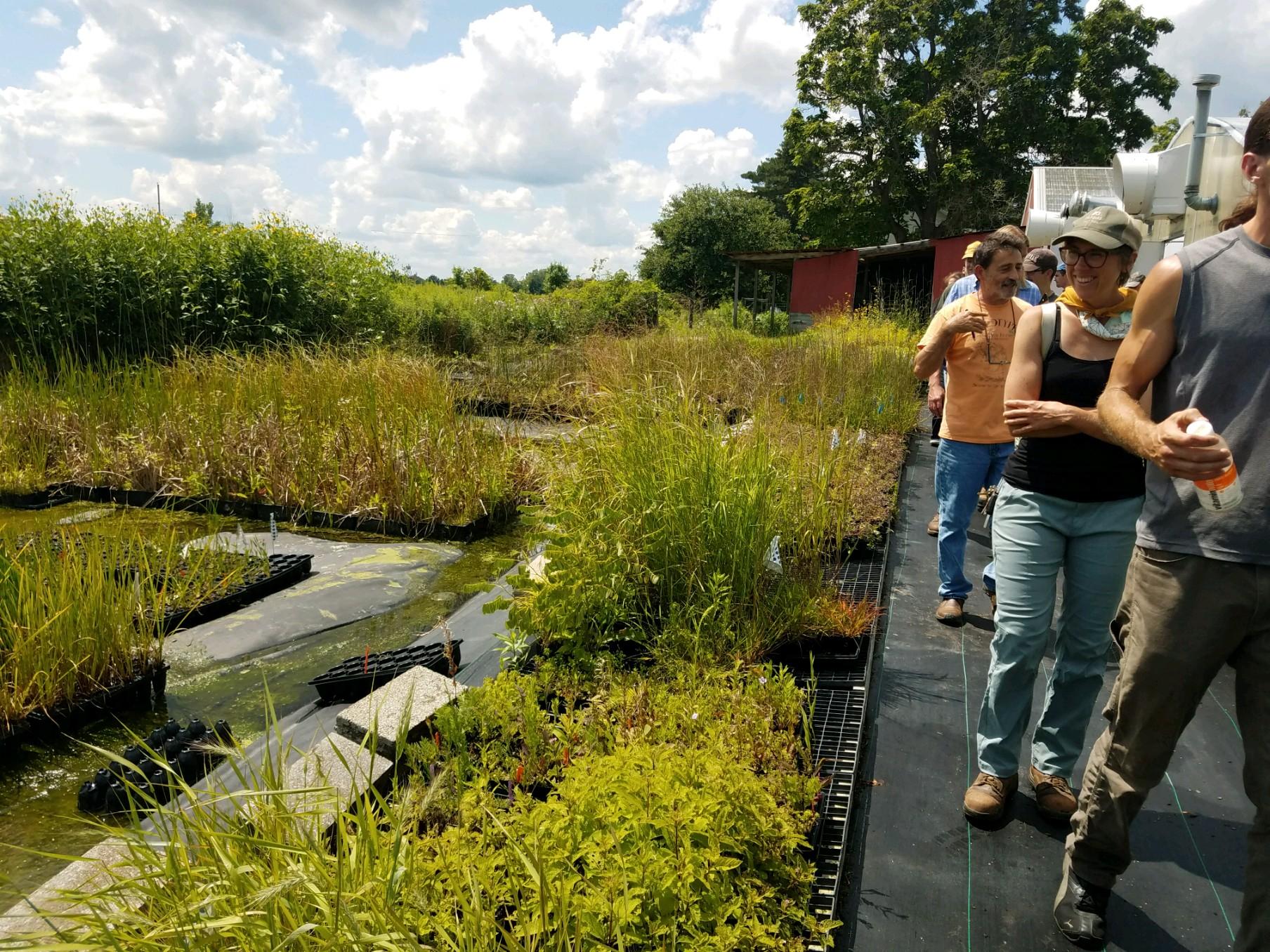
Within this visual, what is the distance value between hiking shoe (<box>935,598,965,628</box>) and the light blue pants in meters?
1.26

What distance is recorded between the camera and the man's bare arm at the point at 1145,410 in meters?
1.48

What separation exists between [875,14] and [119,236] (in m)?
26.0

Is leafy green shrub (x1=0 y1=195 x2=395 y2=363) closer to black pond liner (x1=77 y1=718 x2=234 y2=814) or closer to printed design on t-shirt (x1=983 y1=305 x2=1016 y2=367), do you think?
black pond liner (x1=77 y1=718 x2=234 y2=814)

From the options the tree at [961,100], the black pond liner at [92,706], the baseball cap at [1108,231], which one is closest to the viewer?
the baseball cap at [1108,231]

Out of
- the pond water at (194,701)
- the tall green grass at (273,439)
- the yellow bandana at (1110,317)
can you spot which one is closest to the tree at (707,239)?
the tall green grass at (273,439)

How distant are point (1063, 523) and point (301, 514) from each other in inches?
190

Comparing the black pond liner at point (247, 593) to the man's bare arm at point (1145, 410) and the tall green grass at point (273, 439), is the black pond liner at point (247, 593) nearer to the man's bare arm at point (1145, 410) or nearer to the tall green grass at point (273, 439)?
the tall green grass at point (273, 439)

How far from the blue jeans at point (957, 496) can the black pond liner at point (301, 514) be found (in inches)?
112

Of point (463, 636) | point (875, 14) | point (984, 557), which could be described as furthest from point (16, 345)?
point (875, 14)

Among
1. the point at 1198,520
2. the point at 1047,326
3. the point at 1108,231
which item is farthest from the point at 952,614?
the point at 1198,520

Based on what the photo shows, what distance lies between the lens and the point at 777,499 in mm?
3445

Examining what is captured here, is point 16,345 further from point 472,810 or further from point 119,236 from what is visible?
point 472,810

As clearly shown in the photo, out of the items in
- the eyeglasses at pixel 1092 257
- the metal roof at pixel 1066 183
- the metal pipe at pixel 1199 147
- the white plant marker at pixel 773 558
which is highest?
the metal roof at pixel 1066 183

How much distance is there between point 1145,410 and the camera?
1788 mm
